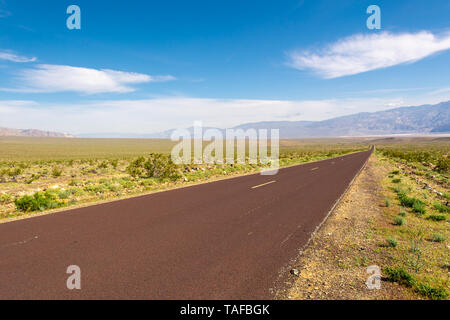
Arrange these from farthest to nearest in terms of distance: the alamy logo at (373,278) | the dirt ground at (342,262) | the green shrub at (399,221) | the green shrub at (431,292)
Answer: the green shrub at (399,221)
the alamy logo at (373,278)
the dirt ground at (342,262)
the green shrub at (431,292)

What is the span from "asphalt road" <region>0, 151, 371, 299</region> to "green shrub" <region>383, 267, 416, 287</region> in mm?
1623

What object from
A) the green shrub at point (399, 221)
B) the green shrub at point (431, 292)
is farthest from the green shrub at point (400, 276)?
the green shrub at point (399, 221)

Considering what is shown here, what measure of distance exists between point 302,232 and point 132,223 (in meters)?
4.59

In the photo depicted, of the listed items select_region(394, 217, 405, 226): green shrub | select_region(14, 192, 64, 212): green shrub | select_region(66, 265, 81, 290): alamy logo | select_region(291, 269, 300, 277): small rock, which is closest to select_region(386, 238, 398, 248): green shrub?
select_region(394, 217, 405, 226): green shrub

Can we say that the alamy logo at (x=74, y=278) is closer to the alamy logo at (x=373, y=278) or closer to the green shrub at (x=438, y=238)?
the alamy logo at (x=373, y=278)

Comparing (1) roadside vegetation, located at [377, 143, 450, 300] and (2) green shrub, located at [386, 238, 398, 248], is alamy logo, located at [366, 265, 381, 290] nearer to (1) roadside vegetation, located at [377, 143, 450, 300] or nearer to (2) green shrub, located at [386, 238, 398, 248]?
(1) roadside vegetation, located at [377, 143, 450, 300]

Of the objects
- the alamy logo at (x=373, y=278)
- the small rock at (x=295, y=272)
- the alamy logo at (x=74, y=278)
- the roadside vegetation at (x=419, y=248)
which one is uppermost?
the alamy logo at (x=74, y=278)

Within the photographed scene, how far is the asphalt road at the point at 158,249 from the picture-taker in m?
3.56

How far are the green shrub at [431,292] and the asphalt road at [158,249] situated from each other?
202 centimetres

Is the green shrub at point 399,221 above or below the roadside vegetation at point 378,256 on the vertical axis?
above

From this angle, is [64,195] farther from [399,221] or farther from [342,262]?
[399,221]

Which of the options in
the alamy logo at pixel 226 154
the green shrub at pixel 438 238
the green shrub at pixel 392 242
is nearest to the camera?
the green shrub at pixel 392 242

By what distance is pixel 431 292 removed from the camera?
3535mm
